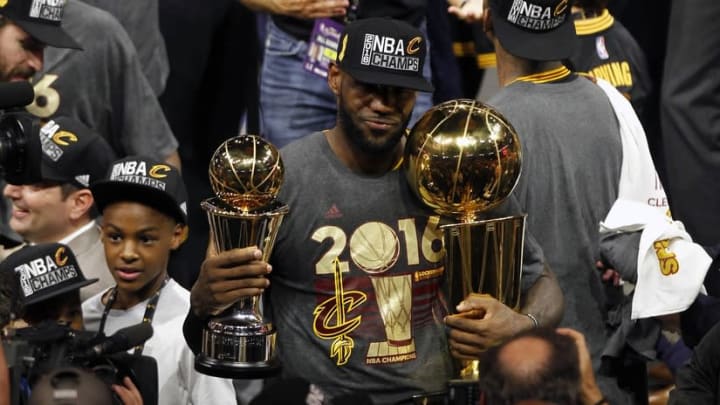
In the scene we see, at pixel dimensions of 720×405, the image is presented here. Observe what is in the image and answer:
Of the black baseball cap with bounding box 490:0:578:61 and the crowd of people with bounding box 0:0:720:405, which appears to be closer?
the crowd of people with bounding box 0:0:720:405

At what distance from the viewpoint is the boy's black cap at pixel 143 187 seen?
19.2 ft

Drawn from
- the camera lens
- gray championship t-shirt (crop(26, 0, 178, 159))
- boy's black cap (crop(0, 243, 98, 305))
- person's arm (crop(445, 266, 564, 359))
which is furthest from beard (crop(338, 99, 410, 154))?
gray championship t-shirt (crop(26, 0, 178, 159))

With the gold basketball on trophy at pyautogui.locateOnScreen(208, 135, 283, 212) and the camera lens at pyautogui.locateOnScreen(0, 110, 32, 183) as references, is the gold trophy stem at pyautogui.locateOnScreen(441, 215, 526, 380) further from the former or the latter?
the camera lens at pyautogui.locateOnScreen(0, 110, 32, 183)

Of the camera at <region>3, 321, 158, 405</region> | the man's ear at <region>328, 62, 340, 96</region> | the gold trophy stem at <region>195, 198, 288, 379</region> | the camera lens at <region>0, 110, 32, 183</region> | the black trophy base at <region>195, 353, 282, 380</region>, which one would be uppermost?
the man's ear at <region>328, 62, 340, 96</region>

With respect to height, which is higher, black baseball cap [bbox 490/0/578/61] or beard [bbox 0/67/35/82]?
black baseball cap [bbox 490/0/578/61]

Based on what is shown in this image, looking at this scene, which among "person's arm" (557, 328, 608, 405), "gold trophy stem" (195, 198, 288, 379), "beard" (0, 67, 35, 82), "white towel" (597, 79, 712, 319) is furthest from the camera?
"beard" (0, 67, 35, 82)

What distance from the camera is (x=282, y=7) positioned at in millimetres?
6891

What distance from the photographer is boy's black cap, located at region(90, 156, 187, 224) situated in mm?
5844

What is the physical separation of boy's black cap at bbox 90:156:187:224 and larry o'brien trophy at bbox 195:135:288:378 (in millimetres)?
1093

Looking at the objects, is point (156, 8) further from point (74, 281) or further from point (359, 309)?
point (359, 309)

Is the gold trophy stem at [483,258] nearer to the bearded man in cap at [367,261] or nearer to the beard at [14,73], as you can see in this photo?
the bearded man in cap at [367,261]

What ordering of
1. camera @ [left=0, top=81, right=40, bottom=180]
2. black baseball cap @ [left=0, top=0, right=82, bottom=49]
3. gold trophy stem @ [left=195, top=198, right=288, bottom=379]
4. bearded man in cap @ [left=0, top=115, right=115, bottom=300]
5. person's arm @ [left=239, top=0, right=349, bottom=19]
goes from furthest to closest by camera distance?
person's arm @ [left=239, top=0, right=349, bottom=19], bearded man in cap @ [left=0, top=115, right=115, bottom=300], black baseball cap @ [left=0, top=0, right=82, bottom=49], camera @ [left=0, top=81, right=40, bottom=180], gold trophy stem @ [left=195, top=198, right=288, bottom=379]

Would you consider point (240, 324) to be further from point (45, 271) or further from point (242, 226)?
point (45, 271)

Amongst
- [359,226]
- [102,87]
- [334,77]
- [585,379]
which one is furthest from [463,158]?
[102,87]
